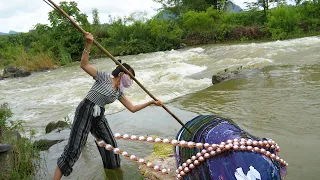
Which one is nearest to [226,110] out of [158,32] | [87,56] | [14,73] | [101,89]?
[101,89]

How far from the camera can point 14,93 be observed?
1336 cm

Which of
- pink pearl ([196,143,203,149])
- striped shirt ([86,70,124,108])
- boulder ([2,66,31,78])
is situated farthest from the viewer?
boulder ([2,66,31,78])

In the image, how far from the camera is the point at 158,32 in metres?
28.7

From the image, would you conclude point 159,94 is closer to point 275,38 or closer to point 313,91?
point 313,91

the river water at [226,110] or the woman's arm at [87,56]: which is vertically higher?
the woman's arm at [87,56]

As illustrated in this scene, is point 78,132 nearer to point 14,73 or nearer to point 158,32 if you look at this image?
point 14,73

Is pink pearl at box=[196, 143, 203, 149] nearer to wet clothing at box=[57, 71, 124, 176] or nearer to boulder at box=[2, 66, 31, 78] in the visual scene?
wet clothing at box=[57, 71, 124, 176]

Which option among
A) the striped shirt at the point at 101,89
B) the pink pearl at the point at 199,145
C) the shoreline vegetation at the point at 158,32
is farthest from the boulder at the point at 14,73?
the pink pearl at the point at 199,145

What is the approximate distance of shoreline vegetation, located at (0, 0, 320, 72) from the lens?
22812mm

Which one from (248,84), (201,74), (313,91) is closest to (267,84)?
(248,84)

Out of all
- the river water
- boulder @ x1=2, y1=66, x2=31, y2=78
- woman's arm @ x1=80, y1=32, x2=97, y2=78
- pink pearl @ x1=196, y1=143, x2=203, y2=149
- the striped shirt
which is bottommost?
the river water

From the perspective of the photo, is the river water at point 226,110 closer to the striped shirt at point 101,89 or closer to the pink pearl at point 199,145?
the striped shirt at point 101,89

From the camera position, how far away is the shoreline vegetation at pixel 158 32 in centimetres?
2281

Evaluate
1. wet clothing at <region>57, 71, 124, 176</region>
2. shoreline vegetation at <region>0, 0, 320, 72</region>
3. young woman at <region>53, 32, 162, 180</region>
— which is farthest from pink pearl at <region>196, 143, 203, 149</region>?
shoreline vegetation at <region>0, 0, 320, 72</region>
